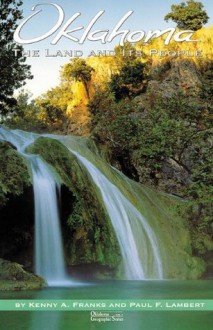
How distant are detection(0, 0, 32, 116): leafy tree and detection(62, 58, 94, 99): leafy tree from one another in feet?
27.3

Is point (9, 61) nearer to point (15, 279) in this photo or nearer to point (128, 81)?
point (15, 279)

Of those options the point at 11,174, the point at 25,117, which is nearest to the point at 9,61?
the point at 11,174

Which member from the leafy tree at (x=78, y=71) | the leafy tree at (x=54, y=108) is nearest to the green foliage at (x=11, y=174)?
the leafy tree at (x=54, y=108)

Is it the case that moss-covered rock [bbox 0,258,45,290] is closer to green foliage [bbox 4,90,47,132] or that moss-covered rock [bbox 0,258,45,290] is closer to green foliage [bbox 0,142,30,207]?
green foliage [bbox 0,142,30,207]

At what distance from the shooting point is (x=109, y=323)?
23.7 feet

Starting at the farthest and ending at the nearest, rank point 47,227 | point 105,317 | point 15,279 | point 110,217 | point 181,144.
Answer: point 181,144, point 110,217, point 47,227, point 15,279, point 105,317

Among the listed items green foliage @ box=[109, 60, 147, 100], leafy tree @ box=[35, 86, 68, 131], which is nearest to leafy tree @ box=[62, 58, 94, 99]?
leafy tree @ box=[35, 86, 68, 131]

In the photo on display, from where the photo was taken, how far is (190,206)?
13266 millimetres

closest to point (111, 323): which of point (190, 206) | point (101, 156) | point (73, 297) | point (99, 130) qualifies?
point (73, 297)

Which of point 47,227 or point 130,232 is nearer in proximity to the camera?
point 47,227

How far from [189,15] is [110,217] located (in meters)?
11.6

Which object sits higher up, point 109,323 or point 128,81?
point 128,81

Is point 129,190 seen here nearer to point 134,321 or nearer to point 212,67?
point 134,321

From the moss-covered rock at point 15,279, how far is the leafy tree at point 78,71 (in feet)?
45.5
